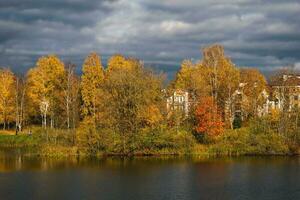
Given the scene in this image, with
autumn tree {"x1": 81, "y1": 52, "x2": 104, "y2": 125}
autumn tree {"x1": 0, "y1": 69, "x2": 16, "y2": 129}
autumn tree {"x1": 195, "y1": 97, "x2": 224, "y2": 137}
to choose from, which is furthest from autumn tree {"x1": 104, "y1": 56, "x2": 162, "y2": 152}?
autumn tree {"x1": 0, "y1": 69, "x2": 16, "y2": 129}

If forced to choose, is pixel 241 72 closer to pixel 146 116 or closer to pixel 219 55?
pixel 219 55

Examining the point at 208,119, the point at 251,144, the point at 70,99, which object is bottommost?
the point at 251,144

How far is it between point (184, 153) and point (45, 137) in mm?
19353

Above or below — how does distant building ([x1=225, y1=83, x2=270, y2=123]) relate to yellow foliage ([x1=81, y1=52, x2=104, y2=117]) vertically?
below

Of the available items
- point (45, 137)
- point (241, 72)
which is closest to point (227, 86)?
point (241, 72)

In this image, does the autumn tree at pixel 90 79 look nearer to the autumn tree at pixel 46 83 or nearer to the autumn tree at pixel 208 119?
the autumn tree at pixel 46 83

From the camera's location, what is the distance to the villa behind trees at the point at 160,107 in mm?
67438

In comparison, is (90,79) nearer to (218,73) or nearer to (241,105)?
(218,73)

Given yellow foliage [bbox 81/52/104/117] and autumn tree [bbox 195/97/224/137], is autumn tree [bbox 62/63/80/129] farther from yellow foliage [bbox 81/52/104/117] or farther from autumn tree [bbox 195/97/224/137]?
autumn tree [bbox 195/97/224/137]

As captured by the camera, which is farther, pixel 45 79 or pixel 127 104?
pixel 45 79

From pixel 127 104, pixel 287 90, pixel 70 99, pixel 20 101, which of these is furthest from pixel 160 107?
pixel 20 101

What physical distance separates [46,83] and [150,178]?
140 ft

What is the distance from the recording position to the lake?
39969mm

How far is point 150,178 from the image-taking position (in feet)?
158
